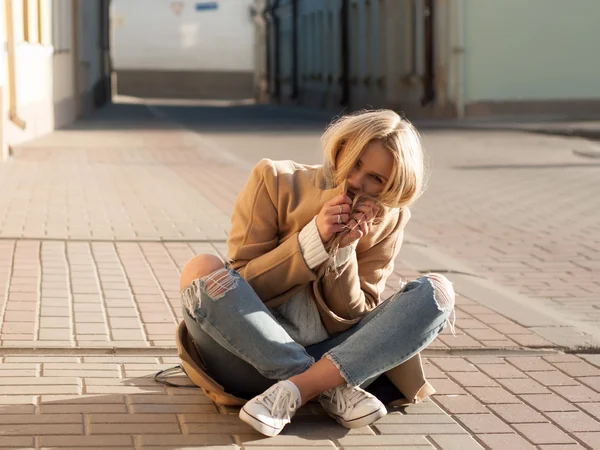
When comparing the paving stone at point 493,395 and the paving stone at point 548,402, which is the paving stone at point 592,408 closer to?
the paving stone at point 548,402

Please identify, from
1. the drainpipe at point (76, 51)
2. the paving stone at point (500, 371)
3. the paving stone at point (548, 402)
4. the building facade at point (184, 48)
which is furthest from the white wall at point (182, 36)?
the paving stone at point (548, 402)

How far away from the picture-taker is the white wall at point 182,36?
60969 mm

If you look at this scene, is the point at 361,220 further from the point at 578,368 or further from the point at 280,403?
the point at 578,368

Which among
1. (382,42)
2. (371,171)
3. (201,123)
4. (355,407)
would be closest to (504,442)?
(355,407)

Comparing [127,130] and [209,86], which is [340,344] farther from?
[209,86]

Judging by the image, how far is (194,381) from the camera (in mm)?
4344

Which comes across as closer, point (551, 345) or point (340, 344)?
point (340, 344)

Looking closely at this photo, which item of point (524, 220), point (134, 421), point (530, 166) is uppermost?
point (134, 421)

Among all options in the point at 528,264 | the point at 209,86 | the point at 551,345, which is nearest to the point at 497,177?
the point at 528,264

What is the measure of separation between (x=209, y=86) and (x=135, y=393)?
57.7 metres

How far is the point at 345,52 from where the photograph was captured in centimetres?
3900

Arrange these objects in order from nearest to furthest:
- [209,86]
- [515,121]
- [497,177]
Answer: [497,177], [515,121], [209,86]

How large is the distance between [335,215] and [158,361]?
1.40 metres

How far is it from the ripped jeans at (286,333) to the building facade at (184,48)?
57.4 m
